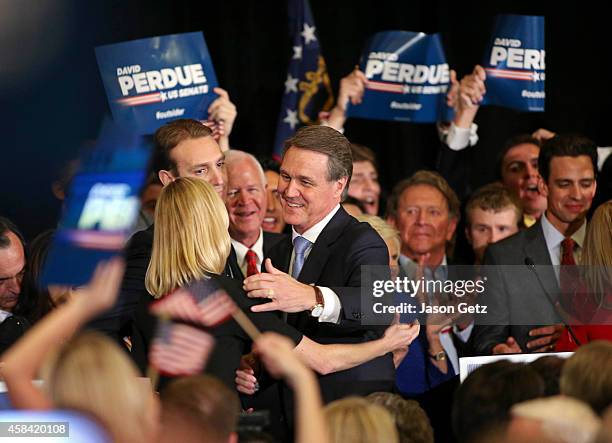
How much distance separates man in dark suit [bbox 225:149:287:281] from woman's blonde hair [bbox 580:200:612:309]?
1.16 metres

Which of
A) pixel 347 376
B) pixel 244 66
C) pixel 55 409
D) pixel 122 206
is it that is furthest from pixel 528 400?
pixel 244 66

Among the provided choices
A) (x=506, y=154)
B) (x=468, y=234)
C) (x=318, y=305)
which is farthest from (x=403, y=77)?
(x=318, y=305)

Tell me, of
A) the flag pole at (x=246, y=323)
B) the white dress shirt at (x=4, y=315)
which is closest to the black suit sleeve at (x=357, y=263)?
the flag pole at (x=246, y=323)

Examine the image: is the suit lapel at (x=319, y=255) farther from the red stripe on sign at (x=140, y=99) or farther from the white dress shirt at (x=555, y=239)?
the red stripe on sign at (x=140, y=99)

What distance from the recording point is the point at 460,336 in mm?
3631

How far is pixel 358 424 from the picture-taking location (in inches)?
94.0

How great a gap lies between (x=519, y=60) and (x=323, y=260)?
6.28 feet

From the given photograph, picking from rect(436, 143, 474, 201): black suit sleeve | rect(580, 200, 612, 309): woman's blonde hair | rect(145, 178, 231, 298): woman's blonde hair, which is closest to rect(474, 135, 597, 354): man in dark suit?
rect(580, 200, 612, 309): woman's blonde hair

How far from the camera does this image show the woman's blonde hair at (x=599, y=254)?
338 cm

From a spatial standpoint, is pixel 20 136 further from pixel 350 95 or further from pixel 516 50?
pixel 516 50

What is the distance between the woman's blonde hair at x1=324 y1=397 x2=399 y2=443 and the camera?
7.77ft

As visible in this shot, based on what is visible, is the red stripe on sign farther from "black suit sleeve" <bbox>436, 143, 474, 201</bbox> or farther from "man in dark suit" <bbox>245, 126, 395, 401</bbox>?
"black suit sleeve" <bbox>436, 143, 474, 201</bbox>

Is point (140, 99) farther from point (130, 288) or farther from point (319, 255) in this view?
point (319, 255)

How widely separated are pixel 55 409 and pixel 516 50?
3.00m
